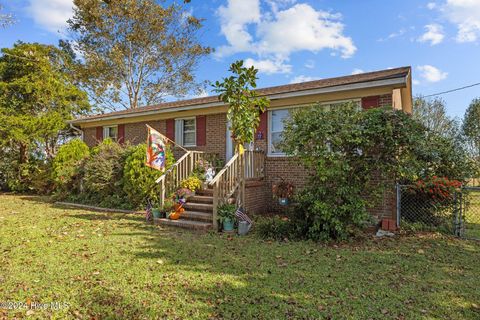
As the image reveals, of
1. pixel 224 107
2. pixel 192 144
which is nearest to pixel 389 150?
pixel 224 107

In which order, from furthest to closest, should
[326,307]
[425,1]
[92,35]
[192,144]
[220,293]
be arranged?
1. [92,35]
2. [192,144]
3. [425,1]
4. [220,293]
5. [326,307]

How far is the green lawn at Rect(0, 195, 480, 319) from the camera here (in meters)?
3.06

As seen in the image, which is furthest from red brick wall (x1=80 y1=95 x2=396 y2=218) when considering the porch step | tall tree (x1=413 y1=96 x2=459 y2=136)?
tall tree (x1=413 y1=96 x2=459 y2=136)

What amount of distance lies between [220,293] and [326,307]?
3.92ft

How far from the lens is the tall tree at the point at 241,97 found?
22.9ft

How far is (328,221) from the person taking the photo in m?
5.79

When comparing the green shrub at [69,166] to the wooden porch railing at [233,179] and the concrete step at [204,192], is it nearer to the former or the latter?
the concrete step at [204,192]

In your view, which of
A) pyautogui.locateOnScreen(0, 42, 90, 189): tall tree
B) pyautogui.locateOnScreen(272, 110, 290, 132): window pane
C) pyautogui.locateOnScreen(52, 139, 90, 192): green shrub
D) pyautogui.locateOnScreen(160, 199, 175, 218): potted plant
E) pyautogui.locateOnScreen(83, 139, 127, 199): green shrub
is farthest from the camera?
pyautogui.locateOnScreen(0, 42, 90, 189): tall tree

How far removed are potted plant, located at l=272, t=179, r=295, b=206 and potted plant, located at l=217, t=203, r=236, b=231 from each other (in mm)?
1853

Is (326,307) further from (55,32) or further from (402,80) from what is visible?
(55,32)

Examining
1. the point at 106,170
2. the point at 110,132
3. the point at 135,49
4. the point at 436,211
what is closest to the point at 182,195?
the point at 106,170

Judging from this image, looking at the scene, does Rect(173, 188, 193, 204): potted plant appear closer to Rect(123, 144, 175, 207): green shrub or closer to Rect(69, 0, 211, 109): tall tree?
Rect(123, 144, 175, 207): green shrub

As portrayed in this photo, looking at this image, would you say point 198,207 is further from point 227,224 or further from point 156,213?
point 227,224

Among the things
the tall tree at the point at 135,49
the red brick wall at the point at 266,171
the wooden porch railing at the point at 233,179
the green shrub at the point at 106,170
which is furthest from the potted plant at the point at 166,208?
the tall tree at the point at 135,49
